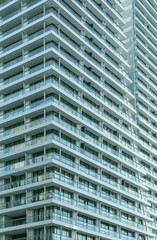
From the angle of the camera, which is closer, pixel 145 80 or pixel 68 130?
pixel 68 130

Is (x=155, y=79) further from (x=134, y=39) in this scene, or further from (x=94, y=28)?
(x=94, y=28)

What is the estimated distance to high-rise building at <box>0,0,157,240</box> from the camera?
1994 inches

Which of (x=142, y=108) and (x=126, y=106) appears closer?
(x=126, y=106)

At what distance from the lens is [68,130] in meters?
53.5

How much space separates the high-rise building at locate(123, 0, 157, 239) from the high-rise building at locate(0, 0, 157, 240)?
5.72ft

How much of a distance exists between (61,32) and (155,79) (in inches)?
1361

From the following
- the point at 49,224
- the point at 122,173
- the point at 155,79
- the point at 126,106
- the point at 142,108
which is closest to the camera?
the point at 49,224

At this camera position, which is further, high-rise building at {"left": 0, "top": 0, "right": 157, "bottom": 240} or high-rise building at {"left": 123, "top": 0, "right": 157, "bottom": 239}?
high-rise building at {"left": 123, "top": 0, "right": 157, "bottom": 239}

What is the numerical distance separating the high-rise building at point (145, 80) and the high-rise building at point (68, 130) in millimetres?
Answer: 1744

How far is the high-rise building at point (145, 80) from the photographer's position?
253 ft

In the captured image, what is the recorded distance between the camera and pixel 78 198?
5409cm

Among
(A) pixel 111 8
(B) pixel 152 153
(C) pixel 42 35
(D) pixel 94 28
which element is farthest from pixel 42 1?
(B) pixel 152 153

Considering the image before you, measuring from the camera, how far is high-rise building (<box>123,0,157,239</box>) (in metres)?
77.2

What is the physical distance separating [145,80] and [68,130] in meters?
33.6
